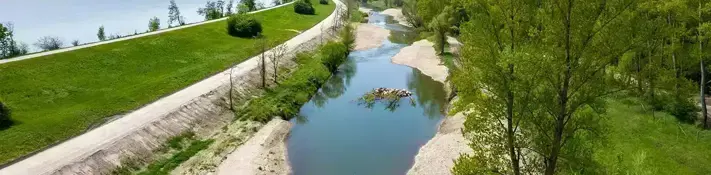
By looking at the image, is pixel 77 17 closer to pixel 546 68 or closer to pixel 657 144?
pixel 657 144

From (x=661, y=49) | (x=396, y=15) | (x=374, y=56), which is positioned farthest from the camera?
(x=396, y=15)

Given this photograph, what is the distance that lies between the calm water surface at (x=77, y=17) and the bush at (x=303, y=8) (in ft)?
81.7

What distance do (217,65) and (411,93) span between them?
23.9m

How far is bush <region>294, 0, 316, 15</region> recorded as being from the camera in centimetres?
12119

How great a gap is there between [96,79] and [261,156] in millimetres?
23018

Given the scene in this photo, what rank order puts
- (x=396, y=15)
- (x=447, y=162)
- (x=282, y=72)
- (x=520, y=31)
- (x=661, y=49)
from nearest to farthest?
(x=520, y=31)
(x=447, y=162)
(x=661, y=49)
(x=282, y=72)
(x=396, y=15)

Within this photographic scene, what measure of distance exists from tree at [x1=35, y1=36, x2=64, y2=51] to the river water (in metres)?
32.9

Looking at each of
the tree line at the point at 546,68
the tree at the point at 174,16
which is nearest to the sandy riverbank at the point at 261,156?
the tree line at the point at 546,68

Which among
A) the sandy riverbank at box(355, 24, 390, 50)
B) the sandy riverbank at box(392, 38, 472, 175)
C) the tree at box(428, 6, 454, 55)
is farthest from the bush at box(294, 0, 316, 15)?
the sandy riverbank at box(392, 38, 472, 175)

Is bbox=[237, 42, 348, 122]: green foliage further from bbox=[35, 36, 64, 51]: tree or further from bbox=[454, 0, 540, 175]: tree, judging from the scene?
bbox=[35, 36, 64, 51]: tree

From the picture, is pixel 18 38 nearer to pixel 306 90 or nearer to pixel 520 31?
pixel 306 90

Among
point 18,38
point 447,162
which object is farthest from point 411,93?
point 18,38

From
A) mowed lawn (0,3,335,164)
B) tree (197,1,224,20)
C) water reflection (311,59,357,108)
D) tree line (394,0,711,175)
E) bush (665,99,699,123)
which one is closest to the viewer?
tree line (394,0,711,175)

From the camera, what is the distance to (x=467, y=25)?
21109 millimetres
